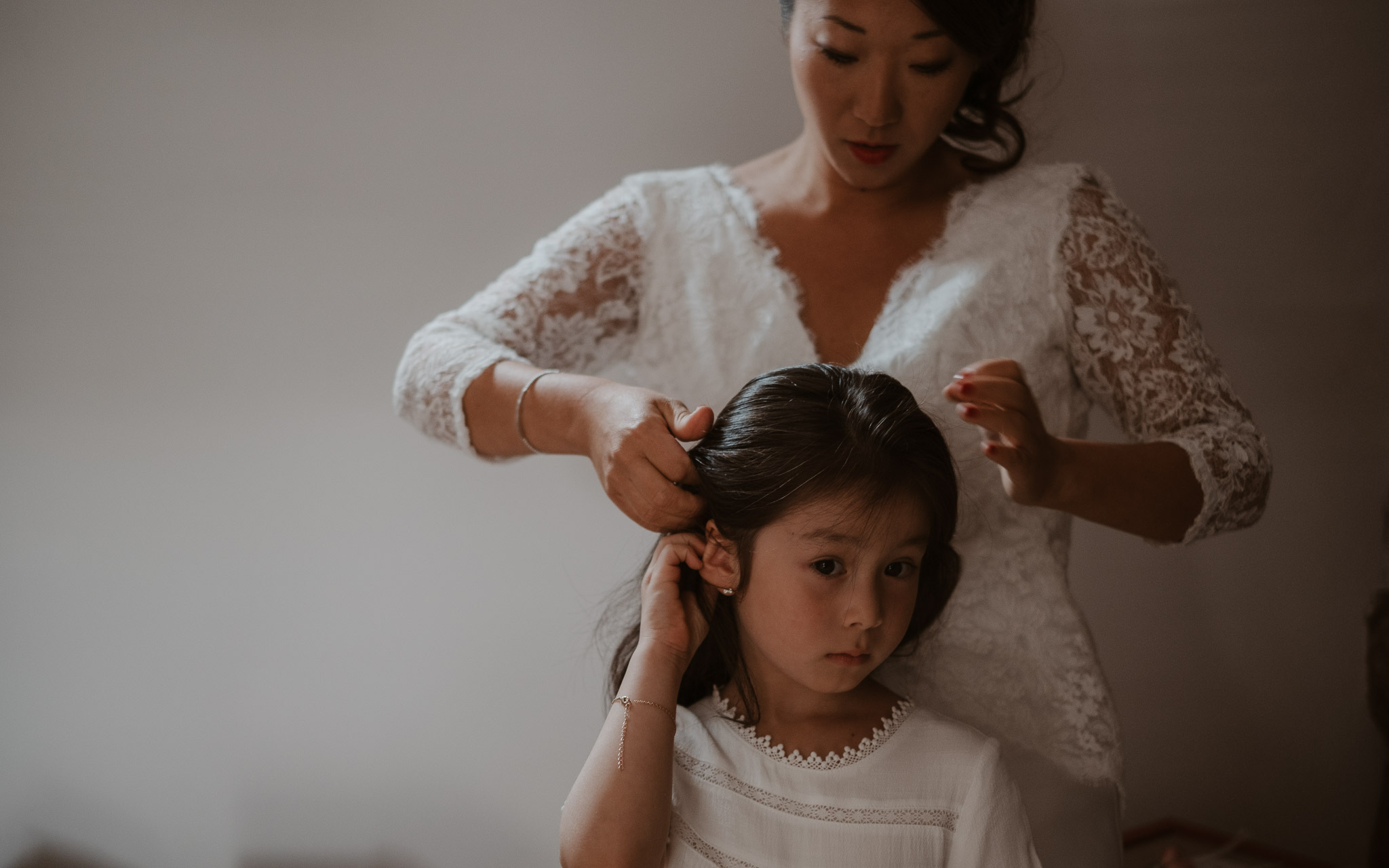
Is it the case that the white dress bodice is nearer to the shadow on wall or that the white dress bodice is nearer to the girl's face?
the girl's face

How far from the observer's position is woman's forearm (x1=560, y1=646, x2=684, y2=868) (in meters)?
0.93

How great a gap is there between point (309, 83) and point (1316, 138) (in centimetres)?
164

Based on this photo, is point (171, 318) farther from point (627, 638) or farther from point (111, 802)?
point (627, 638)

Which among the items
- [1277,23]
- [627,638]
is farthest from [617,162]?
[1277,23]

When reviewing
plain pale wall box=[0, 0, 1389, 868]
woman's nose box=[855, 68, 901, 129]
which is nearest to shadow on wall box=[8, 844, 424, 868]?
plain pale wall box=[0, 0, 1389, 868]

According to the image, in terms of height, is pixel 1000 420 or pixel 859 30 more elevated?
pixel 859 30

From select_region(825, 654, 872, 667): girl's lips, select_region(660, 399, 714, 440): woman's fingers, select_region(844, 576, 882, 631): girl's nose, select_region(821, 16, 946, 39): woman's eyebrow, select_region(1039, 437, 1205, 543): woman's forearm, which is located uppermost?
select_region(821, 16, 946, 39): woman's eyebrow

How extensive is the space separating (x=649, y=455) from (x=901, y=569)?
0.97 ft

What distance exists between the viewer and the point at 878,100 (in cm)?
110

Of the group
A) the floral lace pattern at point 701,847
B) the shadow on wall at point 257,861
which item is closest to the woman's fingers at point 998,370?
the floral lace pattern at point 701,847

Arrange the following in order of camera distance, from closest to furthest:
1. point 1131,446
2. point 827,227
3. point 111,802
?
point 1131,446, point 827,227, point 111,802

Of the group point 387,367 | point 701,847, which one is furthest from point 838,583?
point 387,367

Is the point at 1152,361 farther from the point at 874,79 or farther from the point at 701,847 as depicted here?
the point at 701,847

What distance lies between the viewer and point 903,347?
114 centimetres
